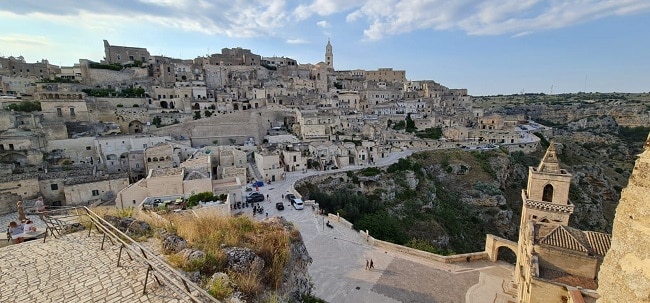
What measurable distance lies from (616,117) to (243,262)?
10506cm

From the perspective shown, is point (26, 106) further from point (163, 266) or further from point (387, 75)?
point (387, 75)

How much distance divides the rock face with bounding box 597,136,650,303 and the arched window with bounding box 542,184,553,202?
13151 mm

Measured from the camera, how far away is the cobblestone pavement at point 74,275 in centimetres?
517

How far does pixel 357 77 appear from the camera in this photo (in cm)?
7594

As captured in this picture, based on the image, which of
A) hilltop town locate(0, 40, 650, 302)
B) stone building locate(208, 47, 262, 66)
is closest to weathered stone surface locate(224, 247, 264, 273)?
hilltop town locate(0, 40, 650, 302)

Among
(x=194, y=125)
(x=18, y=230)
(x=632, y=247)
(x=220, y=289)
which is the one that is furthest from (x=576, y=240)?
(x=194, y=125)

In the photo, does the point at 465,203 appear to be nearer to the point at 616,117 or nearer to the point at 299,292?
the point at 299,292

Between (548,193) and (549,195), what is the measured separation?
0.10 meters

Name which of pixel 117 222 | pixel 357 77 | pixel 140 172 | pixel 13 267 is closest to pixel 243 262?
pixel 117 222

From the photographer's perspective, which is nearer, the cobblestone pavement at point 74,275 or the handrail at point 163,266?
the handrail at point 163,266

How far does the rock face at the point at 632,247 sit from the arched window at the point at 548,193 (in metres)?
13.2

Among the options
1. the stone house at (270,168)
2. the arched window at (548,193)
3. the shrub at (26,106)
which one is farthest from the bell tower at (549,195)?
the shrub at (26,106)

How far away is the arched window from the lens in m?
14.8

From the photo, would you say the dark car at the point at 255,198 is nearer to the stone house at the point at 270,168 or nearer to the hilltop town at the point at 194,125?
the hilltop town at the point at 194,125
